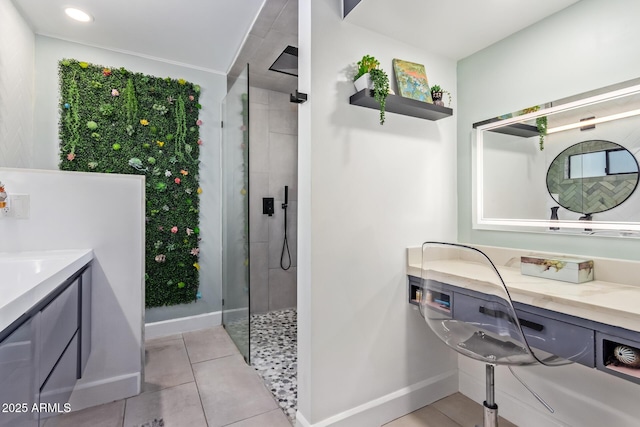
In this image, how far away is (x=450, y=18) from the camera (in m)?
1.65

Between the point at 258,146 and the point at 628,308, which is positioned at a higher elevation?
the point at 258,146

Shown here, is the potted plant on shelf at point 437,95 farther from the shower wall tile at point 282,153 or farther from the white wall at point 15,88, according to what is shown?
the white wall at point 15,88

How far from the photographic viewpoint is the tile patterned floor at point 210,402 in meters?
1.74

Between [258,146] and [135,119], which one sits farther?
[258,146]

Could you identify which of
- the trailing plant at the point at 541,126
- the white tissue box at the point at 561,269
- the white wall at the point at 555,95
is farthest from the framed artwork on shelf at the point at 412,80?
the white tissue box at the point at 561,269

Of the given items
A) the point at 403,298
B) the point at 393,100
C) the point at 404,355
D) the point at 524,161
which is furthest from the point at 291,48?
the point at 404,355

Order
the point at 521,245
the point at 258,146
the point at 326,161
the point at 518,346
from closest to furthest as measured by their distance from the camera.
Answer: the point at 518,346 → the point at 326,161 → the point at 521,245 → the point at 258,146

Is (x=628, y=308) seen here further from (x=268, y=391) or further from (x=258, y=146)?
(x=258, y=146)

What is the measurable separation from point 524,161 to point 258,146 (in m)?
2.60

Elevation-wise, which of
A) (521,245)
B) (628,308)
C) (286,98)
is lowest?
(628,308)

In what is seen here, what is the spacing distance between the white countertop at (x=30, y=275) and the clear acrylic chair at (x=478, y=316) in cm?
142

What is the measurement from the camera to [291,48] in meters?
2.56

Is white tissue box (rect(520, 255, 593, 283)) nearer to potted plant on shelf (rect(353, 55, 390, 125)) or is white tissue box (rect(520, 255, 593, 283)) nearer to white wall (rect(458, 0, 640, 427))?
white wall (rect(458, 0, 640, 427))

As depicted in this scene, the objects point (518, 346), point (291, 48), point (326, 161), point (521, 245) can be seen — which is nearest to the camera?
point (518, 346)
